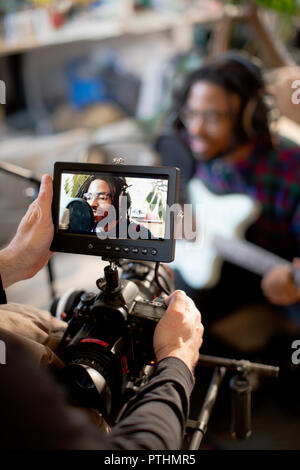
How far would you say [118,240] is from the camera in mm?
683

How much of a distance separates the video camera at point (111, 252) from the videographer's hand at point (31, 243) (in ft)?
0.05

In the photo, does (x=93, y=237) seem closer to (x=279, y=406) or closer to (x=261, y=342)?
(x=279, y=406)

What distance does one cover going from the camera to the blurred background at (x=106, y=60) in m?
1.95

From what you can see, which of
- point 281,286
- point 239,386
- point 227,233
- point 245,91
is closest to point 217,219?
point 227,233

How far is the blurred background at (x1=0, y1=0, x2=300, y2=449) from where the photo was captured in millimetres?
1951

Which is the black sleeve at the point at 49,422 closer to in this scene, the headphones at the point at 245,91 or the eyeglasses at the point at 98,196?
the eyeglasses at the point at 98,196

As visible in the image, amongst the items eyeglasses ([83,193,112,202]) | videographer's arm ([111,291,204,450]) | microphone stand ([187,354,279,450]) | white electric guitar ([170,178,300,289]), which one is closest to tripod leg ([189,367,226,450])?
microphone stand ([187,354,279,450])

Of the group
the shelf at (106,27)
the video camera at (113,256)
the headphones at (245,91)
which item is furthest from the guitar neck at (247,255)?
the shelf at (106,27)

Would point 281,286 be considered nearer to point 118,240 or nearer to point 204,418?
point 204,418

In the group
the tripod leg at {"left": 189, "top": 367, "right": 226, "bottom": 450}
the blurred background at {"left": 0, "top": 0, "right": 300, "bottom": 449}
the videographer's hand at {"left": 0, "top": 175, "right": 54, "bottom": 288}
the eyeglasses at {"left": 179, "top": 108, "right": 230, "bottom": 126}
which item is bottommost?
the tripod leg at {"left": 189, "top": 367, "right": 226, "bottom": 450}

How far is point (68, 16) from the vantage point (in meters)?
2.23

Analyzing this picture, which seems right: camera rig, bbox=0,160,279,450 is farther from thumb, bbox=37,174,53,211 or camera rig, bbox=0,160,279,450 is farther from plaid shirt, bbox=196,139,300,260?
plaid shirt, bbox=196,139,300,260

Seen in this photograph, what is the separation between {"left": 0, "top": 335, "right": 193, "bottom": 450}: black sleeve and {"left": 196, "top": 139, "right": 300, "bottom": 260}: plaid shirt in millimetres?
1058

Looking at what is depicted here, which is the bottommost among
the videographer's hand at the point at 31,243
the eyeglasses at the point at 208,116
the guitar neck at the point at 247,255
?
the guitar neck at the point at 247,255
